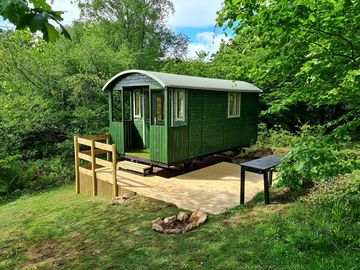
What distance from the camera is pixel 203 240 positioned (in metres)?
3.50

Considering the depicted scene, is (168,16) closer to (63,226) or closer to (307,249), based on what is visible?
(63,226)

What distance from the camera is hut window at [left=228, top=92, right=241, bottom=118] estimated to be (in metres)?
8.76

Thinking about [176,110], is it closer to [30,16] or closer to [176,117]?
[176,117]

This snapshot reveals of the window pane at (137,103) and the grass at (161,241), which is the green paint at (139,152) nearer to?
the window pane at (137,103)

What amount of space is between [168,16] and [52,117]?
12.9 metres

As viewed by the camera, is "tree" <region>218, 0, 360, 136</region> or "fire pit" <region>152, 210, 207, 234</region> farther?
"fire pit" <region>152, 210, 207, 234</region>

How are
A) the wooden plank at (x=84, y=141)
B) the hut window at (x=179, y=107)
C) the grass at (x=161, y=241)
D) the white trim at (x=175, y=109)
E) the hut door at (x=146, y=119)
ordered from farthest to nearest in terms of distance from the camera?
the hut door at (x=146, y=119), the hut window at (x=179, y=107), the white trim at (x=175, y=109), the wooden plank at (x=84, y=141), the grass at (x=161, y=241)

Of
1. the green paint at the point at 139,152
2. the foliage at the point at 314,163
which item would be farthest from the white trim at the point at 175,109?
the foliage at the point at 314,163

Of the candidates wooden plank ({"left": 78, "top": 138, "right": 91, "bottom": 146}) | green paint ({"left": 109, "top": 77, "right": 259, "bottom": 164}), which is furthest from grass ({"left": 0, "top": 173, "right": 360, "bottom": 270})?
green paint ({"left": 109, "top": 77, "right": 259, "bottom": 164})

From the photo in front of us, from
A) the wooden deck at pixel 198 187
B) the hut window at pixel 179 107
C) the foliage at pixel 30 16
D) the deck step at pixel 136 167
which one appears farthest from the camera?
the deck step at pixel 136 167

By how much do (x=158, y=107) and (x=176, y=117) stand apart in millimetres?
886

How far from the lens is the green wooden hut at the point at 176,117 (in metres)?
6.74

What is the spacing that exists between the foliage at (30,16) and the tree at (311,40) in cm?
173

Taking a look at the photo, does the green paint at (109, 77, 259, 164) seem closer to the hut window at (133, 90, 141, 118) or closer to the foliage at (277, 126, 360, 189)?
the hut window at (133, 90, 141, 118)
